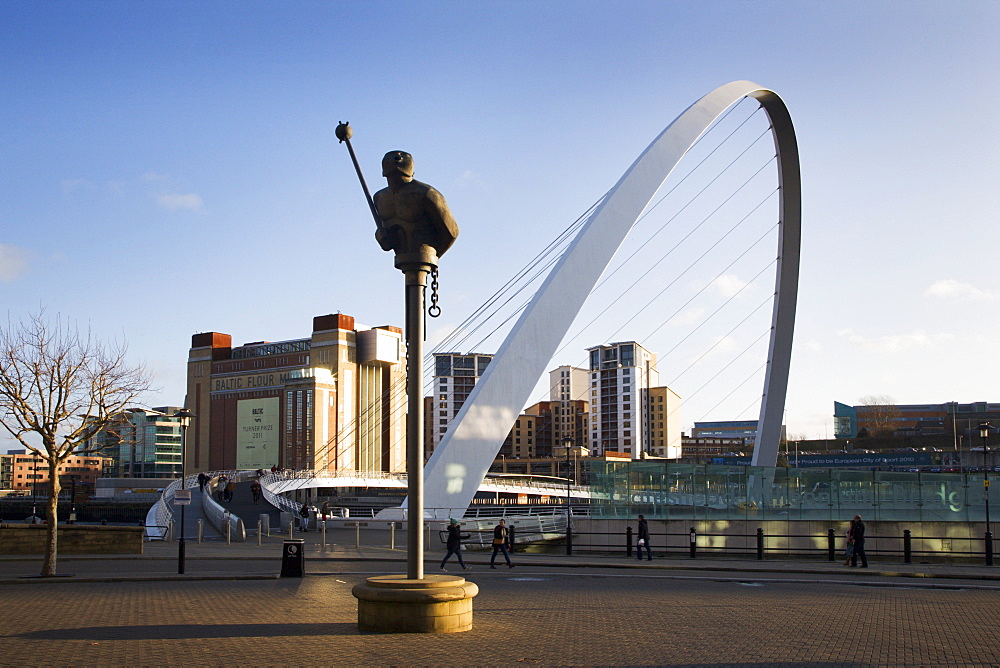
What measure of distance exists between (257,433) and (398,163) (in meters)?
113

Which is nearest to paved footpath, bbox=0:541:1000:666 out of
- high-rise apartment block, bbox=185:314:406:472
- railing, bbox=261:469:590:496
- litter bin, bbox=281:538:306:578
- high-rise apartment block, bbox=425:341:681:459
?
litter bin, bbox=281:538:306:578

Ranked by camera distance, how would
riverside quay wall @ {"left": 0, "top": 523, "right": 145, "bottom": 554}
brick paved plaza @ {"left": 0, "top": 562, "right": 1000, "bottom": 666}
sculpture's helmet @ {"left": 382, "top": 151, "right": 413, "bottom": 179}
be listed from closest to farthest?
brick paved plaza @ {"left": 0, "top": 562, "right": 1000, "bottom": 666} → sculpture's helmet @ {"left": 382, "top": 151, "right": 413, "bottom": 179} → riverside quay wall @ {"left": 0, "top": 523, "right": 145, "bottom": 554}

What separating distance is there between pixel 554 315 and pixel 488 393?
11.1ft

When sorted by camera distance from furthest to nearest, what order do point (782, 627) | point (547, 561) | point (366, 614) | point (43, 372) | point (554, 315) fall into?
1. point (554, 315)
2. point (547, 561)
3. point (43, 372)
4. point (782, 627)
5. point (366, 614)

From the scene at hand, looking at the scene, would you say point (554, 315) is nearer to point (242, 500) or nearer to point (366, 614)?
point (366, 614)

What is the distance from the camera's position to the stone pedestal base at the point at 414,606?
8961 mm

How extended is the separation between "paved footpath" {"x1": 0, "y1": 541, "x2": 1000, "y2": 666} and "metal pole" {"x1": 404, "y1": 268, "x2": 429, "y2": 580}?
98cm

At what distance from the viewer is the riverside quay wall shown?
72.8 ft

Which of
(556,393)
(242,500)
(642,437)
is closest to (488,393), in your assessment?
(242,500)

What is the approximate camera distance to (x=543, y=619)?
10.6 meters

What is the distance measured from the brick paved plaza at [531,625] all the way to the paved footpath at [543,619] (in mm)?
24

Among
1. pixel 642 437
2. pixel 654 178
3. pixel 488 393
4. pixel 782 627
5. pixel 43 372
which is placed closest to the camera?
pixel 782 627

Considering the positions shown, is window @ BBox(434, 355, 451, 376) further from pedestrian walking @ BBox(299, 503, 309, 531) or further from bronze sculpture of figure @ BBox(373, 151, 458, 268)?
bronze sculpture of figure @ BBox(373, 151, 458, 268)

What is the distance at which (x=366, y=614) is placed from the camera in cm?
917
